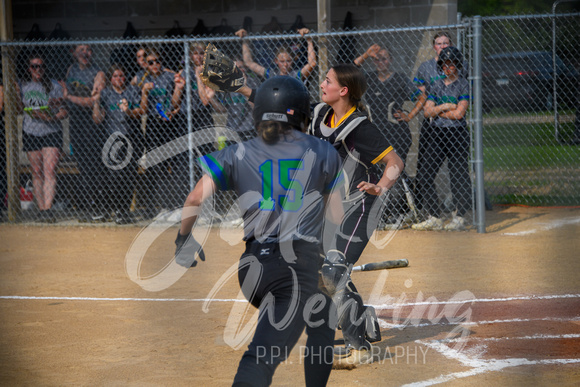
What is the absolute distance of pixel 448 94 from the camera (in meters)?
8.70

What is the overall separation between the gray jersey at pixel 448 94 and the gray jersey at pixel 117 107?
156 inches

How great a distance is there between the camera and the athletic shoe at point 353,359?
4.45 m

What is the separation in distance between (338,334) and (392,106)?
14.7 ft

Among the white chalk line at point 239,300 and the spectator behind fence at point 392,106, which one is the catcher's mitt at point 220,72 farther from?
the spectator behind fence at point 392,106

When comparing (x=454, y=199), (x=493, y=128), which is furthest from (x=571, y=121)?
(x=454, y=199)

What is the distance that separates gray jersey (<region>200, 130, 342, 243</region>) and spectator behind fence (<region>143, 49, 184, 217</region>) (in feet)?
21.3

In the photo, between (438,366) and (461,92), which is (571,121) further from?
(438,366)

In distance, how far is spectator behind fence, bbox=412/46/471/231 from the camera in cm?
860

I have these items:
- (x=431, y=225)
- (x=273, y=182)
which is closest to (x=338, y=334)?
(x=273, y=182)

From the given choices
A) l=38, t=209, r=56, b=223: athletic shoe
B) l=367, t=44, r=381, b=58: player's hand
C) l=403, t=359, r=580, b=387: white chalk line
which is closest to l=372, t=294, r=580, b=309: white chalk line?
l=403, t=359, r=580, b=387: white chalk line

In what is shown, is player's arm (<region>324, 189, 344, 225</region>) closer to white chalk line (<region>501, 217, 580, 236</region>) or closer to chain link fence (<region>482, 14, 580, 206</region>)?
white chalk line (<region>501, 217, 580, 236</region>)

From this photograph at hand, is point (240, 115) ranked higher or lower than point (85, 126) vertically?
higher

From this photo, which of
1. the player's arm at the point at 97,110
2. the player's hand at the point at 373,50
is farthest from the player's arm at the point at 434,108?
the player's arm at the point at 97,110

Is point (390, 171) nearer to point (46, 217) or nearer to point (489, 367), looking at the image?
point (489, 367)
